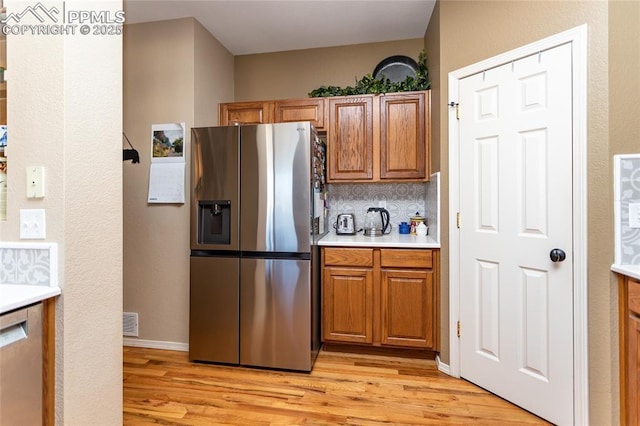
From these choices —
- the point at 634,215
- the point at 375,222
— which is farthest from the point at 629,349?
the point at 375,222

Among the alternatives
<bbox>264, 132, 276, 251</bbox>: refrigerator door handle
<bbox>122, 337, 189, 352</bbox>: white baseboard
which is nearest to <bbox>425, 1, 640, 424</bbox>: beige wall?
<bbox>264, 132, 276, 251</bbox>: refrigerator door handle

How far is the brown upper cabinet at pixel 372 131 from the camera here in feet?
8.91

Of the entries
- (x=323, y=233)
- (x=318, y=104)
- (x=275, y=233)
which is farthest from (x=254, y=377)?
(x=318, y=104)

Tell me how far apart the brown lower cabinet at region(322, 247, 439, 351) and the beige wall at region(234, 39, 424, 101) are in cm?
178

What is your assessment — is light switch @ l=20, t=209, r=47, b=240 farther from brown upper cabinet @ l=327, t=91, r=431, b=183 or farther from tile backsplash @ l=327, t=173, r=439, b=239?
tile backsplash @ l=327, t=173, r=439, b=239

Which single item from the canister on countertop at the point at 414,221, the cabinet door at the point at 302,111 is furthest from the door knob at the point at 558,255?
the cabinet door at the point at 302,111

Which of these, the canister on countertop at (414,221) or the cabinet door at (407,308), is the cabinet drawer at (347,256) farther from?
the canister on countertop at (414,221)

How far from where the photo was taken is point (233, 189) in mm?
2379

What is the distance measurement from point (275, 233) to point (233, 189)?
0.46m

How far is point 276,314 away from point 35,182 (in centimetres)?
162

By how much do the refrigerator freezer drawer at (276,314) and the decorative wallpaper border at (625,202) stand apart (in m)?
1.73

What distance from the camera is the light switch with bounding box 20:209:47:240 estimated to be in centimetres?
120

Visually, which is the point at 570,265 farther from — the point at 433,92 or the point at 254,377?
the point at 254,377

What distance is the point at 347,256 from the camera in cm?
252
